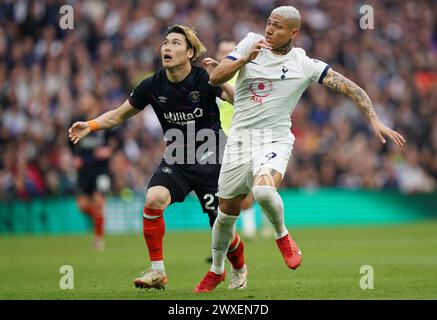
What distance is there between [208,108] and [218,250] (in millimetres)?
1561

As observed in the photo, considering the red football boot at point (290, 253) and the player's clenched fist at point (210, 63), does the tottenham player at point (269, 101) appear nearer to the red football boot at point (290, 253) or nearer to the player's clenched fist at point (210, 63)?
the red football boot at point (290, 253)

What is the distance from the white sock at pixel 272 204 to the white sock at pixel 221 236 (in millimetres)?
562

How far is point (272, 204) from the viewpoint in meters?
9.12

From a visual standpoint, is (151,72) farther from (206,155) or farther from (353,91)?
(353,91)

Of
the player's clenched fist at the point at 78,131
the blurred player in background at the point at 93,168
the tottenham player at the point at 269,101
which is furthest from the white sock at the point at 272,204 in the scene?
the blurred player in background at the point at 93,168

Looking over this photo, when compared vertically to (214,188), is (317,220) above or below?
below

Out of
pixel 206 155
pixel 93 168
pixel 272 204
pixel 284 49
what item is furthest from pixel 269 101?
pixel 93 168

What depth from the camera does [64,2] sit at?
25859 mm

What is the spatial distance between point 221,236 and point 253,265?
155 inches

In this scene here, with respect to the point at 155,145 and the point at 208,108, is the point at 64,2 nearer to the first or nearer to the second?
the point at 155,145

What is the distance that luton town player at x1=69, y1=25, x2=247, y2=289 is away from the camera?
10.2 m

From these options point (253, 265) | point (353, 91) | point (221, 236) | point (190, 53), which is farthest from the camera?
point (253, 265)

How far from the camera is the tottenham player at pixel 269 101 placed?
9.35 metres
